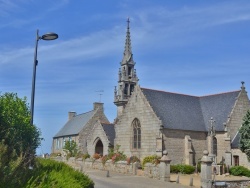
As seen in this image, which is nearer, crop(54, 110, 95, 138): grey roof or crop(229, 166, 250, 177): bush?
crop(229, 166, 250, 177): bush

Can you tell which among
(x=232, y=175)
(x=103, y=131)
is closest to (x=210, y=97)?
(x=232, y=175)

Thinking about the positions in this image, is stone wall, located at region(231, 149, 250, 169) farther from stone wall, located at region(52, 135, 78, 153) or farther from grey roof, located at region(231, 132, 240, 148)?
stone wall, located at region(52, 135, 78, 153)

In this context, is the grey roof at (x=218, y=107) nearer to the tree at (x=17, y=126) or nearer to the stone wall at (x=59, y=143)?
the tree at (x=17, y=126)

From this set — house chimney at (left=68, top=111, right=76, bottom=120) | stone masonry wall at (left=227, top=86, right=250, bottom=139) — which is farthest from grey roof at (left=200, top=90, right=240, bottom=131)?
house chimney at (left=68, top=111, right=76, bottom=120)

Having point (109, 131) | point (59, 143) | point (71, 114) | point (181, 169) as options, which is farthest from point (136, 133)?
point (71, 114)

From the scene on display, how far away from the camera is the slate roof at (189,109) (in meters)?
37.0

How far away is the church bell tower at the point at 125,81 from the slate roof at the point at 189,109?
46.4 ft

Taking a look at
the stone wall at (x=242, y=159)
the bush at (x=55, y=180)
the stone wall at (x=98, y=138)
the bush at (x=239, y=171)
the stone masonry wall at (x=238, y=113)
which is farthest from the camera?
the stone wall at (x=98, y=138)

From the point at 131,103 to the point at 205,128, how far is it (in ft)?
28.5

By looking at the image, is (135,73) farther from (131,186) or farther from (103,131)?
(131,186)

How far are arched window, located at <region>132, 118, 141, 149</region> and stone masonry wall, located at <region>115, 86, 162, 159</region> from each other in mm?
402

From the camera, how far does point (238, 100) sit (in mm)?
38219

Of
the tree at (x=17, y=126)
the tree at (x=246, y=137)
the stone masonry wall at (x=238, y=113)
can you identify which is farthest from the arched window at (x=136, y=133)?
the tree at (x=17, y=126)

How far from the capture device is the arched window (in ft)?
127
